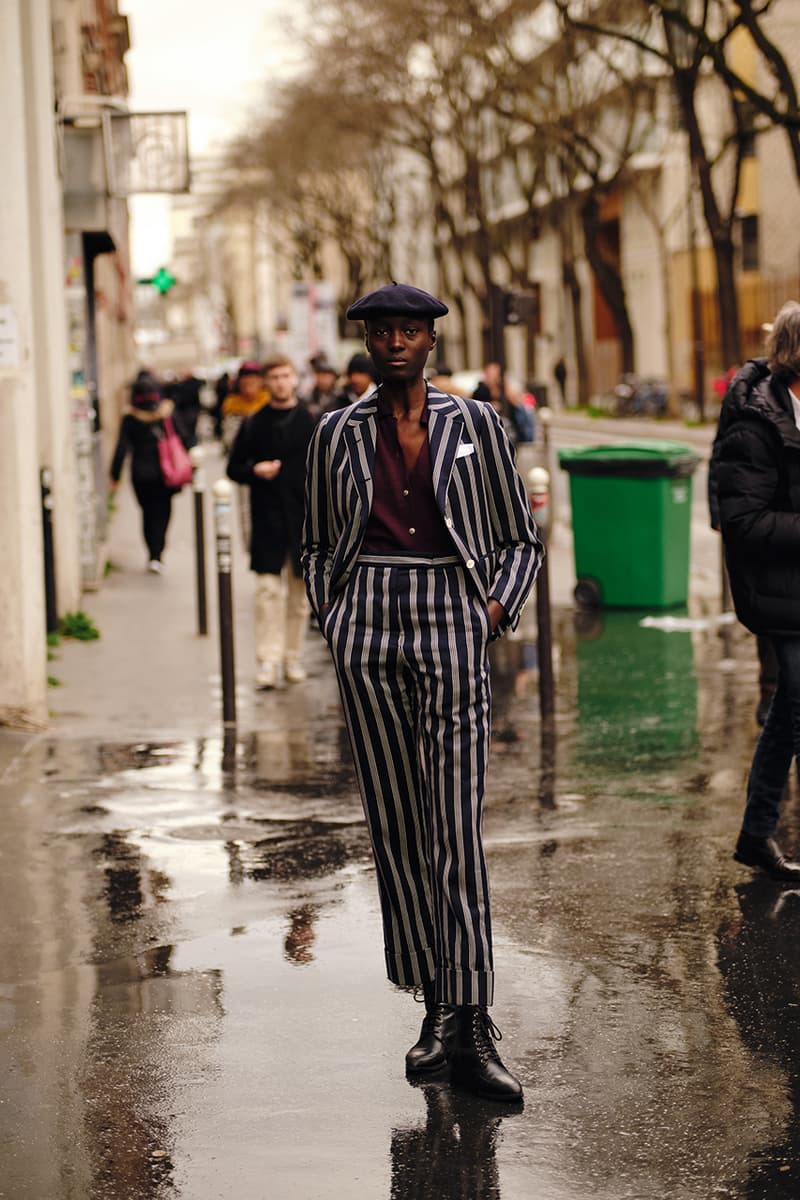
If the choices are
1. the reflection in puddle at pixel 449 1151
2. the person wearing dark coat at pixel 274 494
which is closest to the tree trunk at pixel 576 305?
the person wearing dark coat at pixel 274 494

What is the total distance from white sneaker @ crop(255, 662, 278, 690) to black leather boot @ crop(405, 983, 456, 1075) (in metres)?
7.12

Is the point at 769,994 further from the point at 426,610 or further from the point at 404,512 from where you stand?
the point at 404,512

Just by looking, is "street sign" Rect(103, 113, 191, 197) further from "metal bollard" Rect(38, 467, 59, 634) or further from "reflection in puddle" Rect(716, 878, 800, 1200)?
"reflection in puddle" Rect(716, 878, 800, 1200)

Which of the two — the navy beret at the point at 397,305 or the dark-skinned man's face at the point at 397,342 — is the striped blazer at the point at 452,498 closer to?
the dark-skinned man's face at the point at 397,342

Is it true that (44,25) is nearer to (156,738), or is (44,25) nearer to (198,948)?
(156,738)

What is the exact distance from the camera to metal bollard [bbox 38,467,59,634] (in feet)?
44.2

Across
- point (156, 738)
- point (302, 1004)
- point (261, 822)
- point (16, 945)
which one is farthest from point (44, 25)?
point (302, 1004)

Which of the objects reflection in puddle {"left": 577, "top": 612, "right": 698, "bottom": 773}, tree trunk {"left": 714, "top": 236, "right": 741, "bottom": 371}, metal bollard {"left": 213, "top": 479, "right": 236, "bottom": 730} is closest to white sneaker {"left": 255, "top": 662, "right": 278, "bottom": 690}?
metal bollard {"left": 213, "top": 479, "right": 236, "bottom": 730}

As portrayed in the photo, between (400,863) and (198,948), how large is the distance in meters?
1.41

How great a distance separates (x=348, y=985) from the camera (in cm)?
597

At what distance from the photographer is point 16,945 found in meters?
6.56

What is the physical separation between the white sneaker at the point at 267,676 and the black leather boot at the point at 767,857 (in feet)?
17.7

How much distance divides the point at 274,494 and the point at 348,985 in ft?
22.2

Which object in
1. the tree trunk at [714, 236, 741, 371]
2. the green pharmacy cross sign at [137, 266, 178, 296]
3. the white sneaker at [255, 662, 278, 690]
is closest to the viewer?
the white sneaker at [255, 662, 278, 690]
